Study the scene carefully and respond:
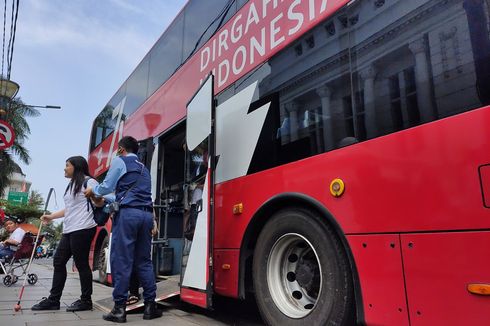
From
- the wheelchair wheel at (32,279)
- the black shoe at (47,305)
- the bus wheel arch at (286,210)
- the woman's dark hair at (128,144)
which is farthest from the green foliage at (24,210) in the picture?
the bus wheel arch at (286,210)

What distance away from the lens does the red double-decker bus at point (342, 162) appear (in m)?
2.25

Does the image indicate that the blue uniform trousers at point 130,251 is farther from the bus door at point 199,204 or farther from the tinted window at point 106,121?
the tinted window at point 106,121

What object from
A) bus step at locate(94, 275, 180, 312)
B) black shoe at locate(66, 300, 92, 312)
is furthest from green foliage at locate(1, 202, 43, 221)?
black shoe at locate(66, 300, 92, 312)

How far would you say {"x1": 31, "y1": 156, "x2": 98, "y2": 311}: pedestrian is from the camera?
4.60 m

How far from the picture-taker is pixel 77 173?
4.91 metres

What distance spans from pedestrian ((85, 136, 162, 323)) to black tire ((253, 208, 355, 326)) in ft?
4.04

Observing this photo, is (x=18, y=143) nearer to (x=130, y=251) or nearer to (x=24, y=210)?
(x=24, y=210)

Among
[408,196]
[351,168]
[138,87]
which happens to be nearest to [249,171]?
[351,168]

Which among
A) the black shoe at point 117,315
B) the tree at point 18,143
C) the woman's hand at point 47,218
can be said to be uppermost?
the tree at point 18,143

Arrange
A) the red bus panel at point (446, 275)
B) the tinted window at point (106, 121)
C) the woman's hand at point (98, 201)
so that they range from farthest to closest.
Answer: the tinted window at point (106, 121) → the woman's hand at point (98, 201) → the red bus panel at point (446, 275)

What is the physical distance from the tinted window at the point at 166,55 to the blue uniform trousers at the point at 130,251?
261 cm

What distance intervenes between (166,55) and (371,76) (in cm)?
437

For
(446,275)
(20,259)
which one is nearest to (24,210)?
(20,259)

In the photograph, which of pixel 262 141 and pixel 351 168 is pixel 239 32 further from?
pixel 351 168
